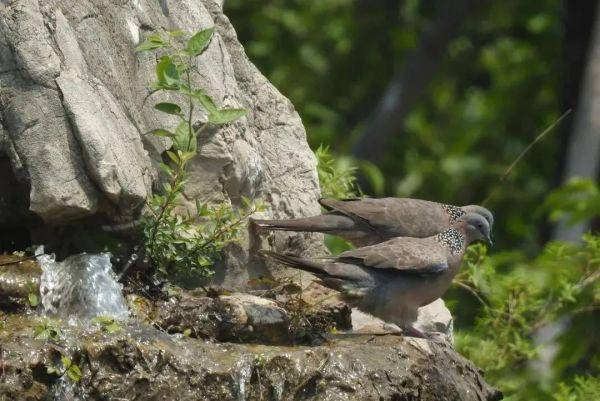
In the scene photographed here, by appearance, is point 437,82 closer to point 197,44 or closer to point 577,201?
point 577,201

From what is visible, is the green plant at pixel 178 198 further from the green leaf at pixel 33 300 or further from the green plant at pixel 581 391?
the green plant at pixel 581 391

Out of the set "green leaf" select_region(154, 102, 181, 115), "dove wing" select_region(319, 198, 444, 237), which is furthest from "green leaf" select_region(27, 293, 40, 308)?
"dove wing" select_region(319, 198, 444, 237)

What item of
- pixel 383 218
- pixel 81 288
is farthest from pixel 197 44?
pixel 383 218

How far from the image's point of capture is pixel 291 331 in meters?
7.26

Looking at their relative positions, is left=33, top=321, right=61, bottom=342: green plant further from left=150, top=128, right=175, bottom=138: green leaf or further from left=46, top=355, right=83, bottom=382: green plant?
left=150, top=128, right=175, bottom=138: green leaf

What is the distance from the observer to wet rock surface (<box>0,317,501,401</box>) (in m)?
6.33

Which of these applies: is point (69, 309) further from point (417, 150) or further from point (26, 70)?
point (417, 150)

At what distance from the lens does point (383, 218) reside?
8.86m

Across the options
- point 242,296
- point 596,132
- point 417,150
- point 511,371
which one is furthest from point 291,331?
point 417,150

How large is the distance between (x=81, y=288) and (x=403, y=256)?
180 cm

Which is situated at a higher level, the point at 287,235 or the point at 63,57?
the point at 63,57

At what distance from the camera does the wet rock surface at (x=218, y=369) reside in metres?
6.33

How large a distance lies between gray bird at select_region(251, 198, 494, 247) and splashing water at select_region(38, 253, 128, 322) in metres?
1.71

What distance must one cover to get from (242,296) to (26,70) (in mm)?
1506
